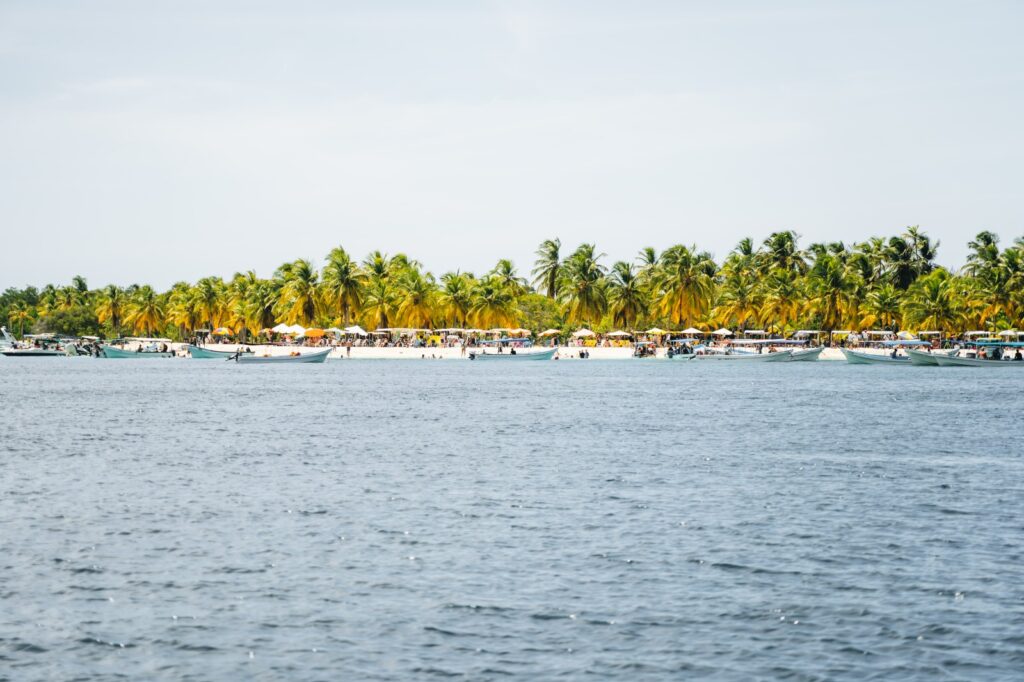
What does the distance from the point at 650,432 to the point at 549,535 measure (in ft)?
86.6

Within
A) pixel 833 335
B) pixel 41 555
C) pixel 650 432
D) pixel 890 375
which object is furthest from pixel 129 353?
pixel 41 555

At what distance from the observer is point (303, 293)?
173500mm

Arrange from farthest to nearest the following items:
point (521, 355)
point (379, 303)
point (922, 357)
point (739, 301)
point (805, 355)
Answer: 1. point (379, 303)
2. point (739, 301)
3. point (521, 355)
4. point (805, 355)
5. point (922, 357)

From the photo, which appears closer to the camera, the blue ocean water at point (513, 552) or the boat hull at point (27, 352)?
the blue ocean water at point (513, 552)

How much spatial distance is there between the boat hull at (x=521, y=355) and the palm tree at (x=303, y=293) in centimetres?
3002

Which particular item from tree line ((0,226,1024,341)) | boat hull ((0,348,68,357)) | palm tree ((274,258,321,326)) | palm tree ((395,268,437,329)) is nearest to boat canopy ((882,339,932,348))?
tree line ((0,226,1024,341))

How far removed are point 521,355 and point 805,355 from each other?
39.2m

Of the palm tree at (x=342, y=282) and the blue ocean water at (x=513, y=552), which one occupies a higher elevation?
the palm tree at (x=342, y=282)

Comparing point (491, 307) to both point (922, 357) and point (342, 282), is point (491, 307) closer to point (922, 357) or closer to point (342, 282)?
point (342, 282)

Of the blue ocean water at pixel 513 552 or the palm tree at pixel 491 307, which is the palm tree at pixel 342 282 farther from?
the blue ocean water at pixel 513 552

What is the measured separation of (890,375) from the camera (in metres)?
111

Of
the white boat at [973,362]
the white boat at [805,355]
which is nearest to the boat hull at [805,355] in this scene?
the white boat at [805,355]

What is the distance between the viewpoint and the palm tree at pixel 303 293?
17338 centimetres

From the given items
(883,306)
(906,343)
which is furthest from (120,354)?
(906,343)
